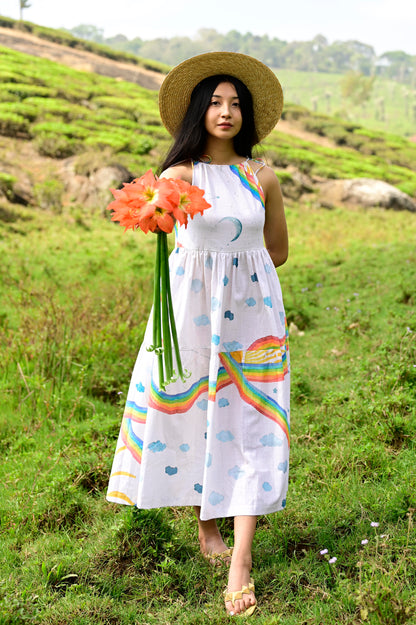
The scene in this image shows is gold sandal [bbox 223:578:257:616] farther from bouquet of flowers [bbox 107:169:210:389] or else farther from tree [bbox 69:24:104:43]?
tree [bbox 69:24:104:43]

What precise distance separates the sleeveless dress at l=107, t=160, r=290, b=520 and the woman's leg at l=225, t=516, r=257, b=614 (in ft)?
0.22

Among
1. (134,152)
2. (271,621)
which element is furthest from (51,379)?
(134,152)

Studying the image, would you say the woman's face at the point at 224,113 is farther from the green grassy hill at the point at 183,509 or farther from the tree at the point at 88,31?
the tree at the point at 88,31

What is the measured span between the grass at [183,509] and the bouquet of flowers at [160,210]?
2.46 ft

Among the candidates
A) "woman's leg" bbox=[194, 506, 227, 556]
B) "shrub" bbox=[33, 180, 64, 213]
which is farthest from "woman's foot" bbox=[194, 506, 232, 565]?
"shrub" bbox=[33, 180, 64, 213]

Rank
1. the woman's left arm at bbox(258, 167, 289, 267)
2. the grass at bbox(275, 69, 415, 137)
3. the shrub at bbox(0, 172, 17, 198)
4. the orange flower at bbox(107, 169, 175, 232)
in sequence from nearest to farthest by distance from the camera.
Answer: the orange flower at bbox(107, 169, 175, 232) < the woman's left arm at bbox(258, 167, 289, 267) < the shrub at bbox(0, 172, 17, 198) < the grass at bbox(275, 69, 415, 137)

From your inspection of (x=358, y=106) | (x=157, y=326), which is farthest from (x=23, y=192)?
(x=358, y=106)

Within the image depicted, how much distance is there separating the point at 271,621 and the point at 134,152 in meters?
14.4

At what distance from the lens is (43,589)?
1.98 m

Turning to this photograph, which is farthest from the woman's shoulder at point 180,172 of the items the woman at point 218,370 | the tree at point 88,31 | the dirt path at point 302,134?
the tree at point 88,31

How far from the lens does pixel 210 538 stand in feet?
7.25

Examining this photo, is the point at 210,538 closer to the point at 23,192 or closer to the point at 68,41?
the point at 23,192

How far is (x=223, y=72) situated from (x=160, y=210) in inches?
30.5

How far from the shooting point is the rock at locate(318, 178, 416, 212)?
1502cm
